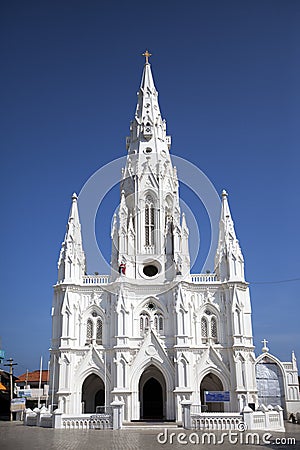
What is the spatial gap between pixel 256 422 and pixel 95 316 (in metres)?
21.2

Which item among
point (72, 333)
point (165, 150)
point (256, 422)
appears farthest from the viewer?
point (165, 150)

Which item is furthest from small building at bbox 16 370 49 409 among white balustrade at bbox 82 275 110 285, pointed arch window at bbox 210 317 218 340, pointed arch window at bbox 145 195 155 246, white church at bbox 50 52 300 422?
pointed arch window at bbox 210 317 218 340

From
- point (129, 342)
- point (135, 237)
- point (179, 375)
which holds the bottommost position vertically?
point (179, 375)

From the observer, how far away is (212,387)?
47219 mm

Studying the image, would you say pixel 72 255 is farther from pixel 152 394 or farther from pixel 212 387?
pixel 212 387

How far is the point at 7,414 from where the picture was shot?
53.1 m

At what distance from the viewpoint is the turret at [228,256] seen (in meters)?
47.5

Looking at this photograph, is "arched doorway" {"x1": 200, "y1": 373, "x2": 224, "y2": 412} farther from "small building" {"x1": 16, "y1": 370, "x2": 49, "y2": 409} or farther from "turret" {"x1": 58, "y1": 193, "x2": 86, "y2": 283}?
"small building" {"x1": 16, "y1": 370, "x2": 49, "y2": 409}

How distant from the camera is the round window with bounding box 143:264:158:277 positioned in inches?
1966

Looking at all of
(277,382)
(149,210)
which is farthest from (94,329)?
(277,382)

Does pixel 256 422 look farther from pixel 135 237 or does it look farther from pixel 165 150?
pixel 165 150

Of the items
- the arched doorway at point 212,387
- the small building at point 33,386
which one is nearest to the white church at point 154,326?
the arched doorway at point 212,387

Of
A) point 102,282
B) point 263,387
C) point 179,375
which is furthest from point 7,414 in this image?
point 263,387

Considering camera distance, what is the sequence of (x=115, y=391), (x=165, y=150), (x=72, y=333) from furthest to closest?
(x=165, y=150) < (x=72, y=333) < (x=115, y=391)
